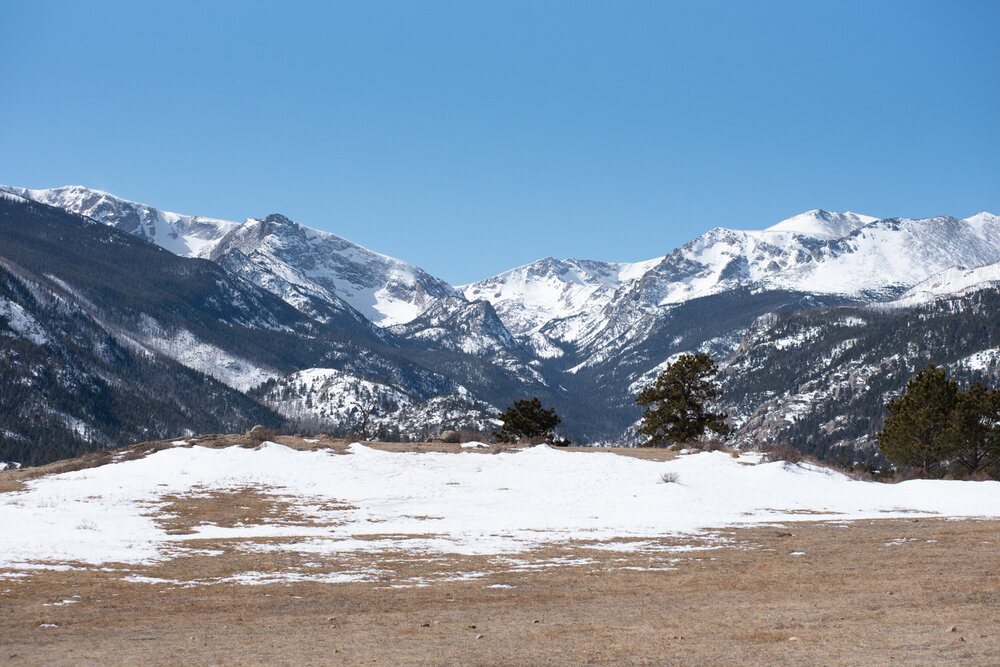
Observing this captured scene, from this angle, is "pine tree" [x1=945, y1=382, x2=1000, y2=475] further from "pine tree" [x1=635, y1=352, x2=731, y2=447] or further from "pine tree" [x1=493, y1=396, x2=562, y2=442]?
"pine tree" [x1=493, y1=396, x2=562, y2=442]

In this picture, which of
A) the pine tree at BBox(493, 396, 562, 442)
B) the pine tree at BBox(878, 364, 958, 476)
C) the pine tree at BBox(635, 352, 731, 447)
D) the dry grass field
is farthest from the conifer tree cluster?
the dry grass field

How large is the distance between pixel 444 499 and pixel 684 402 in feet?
117

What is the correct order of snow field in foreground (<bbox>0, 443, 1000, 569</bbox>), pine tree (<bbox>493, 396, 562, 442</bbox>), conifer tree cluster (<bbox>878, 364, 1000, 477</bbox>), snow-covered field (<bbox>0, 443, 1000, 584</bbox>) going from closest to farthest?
snow-covered field (<bbox>0, 443, 1000, 584</bbox>)
snow field in foreground (<bbox>0, 443, 1000, 569</bbox>)
conifer tree cluster (<bbox>878, 364, 1000, 477</bbox>)
pine tree (<bbox>493, 396, 562, 442</bbox>)

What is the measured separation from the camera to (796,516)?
30672 mm

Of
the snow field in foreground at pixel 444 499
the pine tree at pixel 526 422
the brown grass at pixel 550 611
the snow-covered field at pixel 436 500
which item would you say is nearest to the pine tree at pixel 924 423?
the snow field in foreground at pixel 444 499

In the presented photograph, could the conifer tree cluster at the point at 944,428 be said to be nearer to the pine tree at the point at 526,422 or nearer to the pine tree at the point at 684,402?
the pine tree at the point at 684,402

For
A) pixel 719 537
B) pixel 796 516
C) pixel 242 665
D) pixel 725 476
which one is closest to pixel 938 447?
pixel 725 476

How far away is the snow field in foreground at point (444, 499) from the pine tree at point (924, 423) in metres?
11.9

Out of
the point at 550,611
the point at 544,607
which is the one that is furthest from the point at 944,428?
the point at 550,611

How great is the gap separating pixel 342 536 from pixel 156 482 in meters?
14.8

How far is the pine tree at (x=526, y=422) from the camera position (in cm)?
6988

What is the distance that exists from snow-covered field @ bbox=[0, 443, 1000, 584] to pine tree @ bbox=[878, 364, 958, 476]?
1218 centimetres

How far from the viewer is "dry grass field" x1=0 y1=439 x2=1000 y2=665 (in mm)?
12492

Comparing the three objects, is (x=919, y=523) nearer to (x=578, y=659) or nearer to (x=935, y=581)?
(x=935, y=581)
